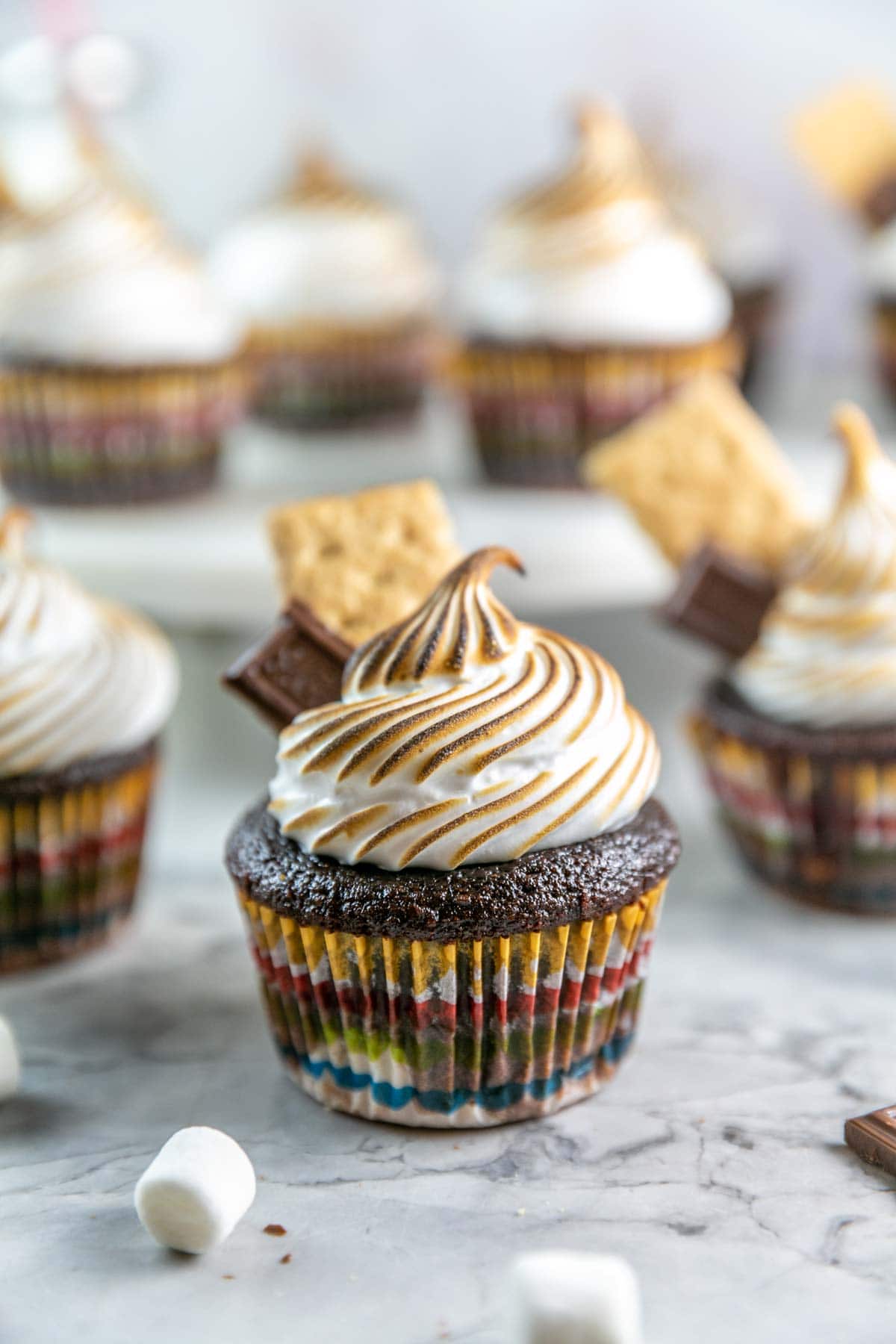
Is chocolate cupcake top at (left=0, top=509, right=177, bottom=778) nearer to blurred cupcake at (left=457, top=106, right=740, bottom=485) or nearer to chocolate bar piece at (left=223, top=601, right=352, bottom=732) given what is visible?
chocolate bar piece at (left=223, top=601, right=352, bottom=732)

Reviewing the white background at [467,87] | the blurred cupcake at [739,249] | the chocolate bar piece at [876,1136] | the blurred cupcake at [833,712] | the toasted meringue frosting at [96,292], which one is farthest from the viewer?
the white background at [467,87]

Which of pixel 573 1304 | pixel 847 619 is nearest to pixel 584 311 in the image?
pixel 847 619

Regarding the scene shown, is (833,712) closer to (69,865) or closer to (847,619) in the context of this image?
(847,619)

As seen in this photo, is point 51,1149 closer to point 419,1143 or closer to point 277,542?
point 419,1143

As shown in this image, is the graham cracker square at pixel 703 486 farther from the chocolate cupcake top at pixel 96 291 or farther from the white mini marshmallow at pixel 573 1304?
the white mini marshmallow at pixel 573 1304

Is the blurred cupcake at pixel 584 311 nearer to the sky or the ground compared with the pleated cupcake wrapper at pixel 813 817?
nearer to the sky

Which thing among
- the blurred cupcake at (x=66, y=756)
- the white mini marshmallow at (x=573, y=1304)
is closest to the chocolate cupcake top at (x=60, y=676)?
the blurred cupcake at (x=66, y=756)
